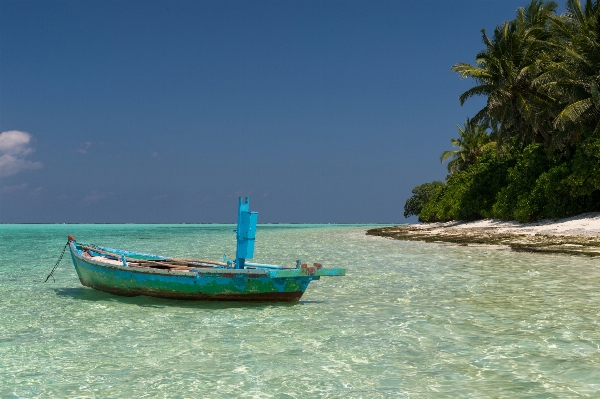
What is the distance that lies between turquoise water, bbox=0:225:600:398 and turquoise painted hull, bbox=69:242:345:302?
254 millimetres

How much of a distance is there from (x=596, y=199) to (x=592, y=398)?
33122 mm

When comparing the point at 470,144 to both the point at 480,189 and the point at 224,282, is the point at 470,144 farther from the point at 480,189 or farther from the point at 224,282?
the point at 224,282

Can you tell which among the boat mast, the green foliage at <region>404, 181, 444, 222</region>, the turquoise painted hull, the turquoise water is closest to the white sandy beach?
the turquoise water

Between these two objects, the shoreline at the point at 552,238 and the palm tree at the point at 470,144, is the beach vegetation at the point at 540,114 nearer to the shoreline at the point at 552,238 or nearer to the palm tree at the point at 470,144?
the shoreline at the point at 552,238

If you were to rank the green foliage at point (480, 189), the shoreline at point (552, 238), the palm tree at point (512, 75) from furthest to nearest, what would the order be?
the green foliage at point (480, 189) → the palm tree at point (512, 75) → the shoreline at point (552, 238)

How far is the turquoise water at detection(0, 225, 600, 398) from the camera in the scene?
250 inches

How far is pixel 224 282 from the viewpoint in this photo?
1134cm

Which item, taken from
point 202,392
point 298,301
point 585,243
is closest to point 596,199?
point 585,243

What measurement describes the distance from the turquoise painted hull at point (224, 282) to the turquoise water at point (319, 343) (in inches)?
10.0

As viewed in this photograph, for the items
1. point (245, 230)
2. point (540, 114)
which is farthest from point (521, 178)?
point (245, 230)

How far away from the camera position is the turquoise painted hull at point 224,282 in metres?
11.1

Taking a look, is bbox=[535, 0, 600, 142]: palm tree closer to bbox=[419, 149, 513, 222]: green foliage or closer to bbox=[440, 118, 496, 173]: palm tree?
bbox=[419, 149, 513, 222]: green foliage

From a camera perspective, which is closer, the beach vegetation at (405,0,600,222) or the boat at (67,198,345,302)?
the boat at (67,198,345,302)

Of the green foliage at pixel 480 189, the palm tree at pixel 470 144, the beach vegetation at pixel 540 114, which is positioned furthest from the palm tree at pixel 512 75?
the palm tree at pixel 470 144
